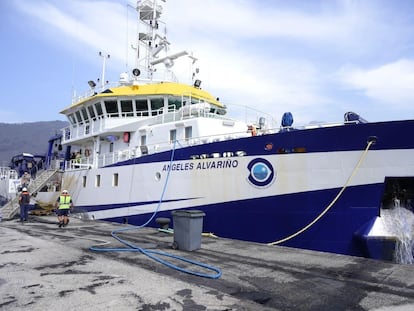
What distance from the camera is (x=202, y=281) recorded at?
18.1 ft

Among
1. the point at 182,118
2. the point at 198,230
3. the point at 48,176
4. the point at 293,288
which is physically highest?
the point at 182,118

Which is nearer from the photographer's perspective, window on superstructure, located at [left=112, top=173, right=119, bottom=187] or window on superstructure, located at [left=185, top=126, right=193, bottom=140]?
window on superstructure, located at [left=185, top=126, right=193, bottom=140]

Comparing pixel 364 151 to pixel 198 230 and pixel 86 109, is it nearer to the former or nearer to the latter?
pixel 198 230

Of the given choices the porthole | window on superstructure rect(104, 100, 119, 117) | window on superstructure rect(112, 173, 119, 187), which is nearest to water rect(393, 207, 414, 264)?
the porthole

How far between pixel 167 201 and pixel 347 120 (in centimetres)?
611

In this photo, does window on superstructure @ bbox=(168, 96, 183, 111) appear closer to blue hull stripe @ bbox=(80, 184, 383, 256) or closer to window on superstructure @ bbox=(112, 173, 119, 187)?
window on superstructure @ bbox=(112, 173, 119, 187)

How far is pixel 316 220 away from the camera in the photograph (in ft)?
28.7

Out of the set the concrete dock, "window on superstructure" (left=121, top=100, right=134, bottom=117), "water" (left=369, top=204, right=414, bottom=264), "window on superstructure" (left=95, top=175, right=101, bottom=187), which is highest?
"window on superstructure" (left=121, top=100, right=134, bottom=117)

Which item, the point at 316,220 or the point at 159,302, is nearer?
the point at 159,302

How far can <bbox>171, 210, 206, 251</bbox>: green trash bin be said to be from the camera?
7848mm

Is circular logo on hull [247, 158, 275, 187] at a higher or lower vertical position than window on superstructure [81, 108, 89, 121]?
lower

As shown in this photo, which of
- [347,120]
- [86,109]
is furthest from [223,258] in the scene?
[86,109]

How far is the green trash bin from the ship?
210 centimetres

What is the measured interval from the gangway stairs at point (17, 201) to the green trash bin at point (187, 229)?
1308 centimetres
